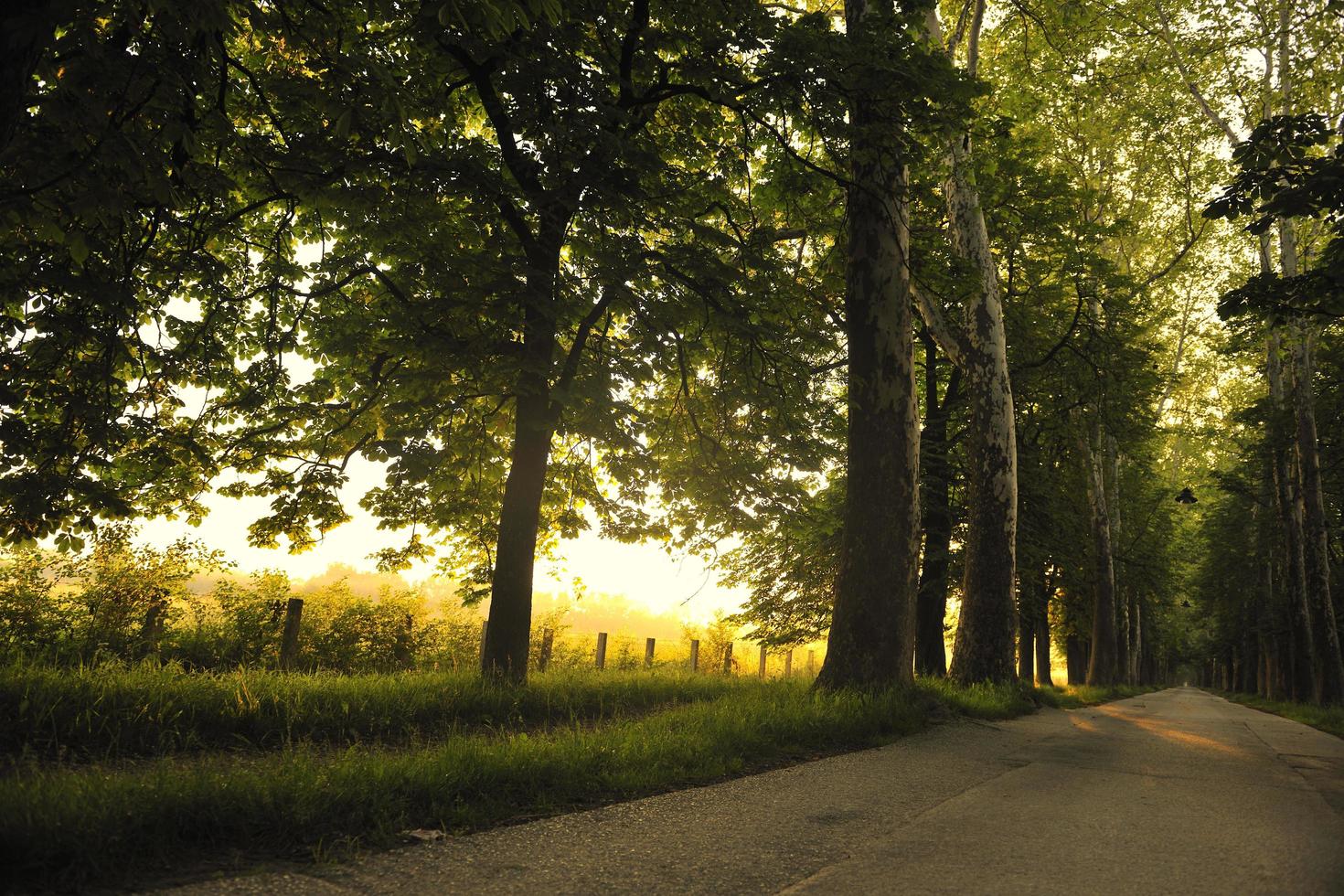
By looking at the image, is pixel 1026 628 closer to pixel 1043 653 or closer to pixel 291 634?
pixel 1043 653

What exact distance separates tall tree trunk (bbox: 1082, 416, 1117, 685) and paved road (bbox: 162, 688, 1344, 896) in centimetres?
1867

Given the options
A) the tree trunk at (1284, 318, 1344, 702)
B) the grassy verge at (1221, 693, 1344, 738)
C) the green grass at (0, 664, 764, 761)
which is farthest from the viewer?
the tree trunk at (1284, 318, 1344, 702)

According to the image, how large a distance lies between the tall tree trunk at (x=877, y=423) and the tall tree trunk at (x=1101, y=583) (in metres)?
16.3

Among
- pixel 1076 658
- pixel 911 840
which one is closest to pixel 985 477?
pixel 911 840

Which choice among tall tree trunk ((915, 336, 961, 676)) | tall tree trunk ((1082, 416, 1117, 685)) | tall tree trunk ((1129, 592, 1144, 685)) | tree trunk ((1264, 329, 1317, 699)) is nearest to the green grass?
tall tree trunk ((915, 336, 961, 676))

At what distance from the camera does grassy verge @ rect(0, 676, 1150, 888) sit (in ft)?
8.54

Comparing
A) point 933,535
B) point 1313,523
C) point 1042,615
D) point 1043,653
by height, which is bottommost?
point 1043,653

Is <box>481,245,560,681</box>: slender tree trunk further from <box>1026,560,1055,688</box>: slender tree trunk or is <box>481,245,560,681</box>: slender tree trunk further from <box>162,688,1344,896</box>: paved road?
<box>1026,560,1055,688</box>: slender tree trunk

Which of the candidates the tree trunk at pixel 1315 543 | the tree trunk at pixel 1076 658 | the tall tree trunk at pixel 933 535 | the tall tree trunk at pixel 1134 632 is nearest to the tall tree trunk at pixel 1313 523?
the tree trunk at pixel 1315 543

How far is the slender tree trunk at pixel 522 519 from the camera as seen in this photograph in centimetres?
893

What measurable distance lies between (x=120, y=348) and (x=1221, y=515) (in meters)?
41.5

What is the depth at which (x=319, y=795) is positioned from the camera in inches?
127

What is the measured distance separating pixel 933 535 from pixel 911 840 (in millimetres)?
14371

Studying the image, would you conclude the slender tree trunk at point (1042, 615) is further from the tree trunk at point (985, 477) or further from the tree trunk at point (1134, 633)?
the tree trunk at point (1134, 633)
